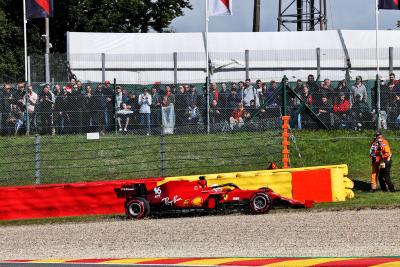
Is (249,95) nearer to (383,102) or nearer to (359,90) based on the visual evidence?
(359,90)

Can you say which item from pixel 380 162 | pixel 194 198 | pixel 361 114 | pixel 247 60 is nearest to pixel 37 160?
pixel 194 198

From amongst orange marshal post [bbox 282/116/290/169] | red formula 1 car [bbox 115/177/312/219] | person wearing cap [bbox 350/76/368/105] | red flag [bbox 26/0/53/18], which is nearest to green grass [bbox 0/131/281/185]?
orange marshal post [bbox 282/116/290/169]

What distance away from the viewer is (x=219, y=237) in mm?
13664

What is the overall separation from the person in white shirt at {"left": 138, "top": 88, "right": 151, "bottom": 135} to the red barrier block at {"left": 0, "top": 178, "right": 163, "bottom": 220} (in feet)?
12.4

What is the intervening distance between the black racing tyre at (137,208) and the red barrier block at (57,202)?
1368mm

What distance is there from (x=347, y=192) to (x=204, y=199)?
3.29 metres

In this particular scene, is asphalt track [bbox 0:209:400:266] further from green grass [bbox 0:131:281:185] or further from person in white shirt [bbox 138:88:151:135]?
person in white shirt [bbox 138:88:151:135]

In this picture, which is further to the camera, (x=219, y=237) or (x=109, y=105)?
(x=109, y=105)

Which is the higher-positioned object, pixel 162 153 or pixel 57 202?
pixel 162 153

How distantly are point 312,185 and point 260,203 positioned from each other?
74.0 inches

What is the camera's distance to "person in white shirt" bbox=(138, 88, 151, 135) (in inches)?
867

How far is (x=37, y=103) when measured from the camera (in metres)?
22.2

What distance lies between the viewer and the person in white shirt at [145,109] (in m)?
22.0

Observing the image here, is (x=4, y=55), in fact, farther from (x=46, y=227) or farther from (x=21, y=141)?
(x=46, y=227)
